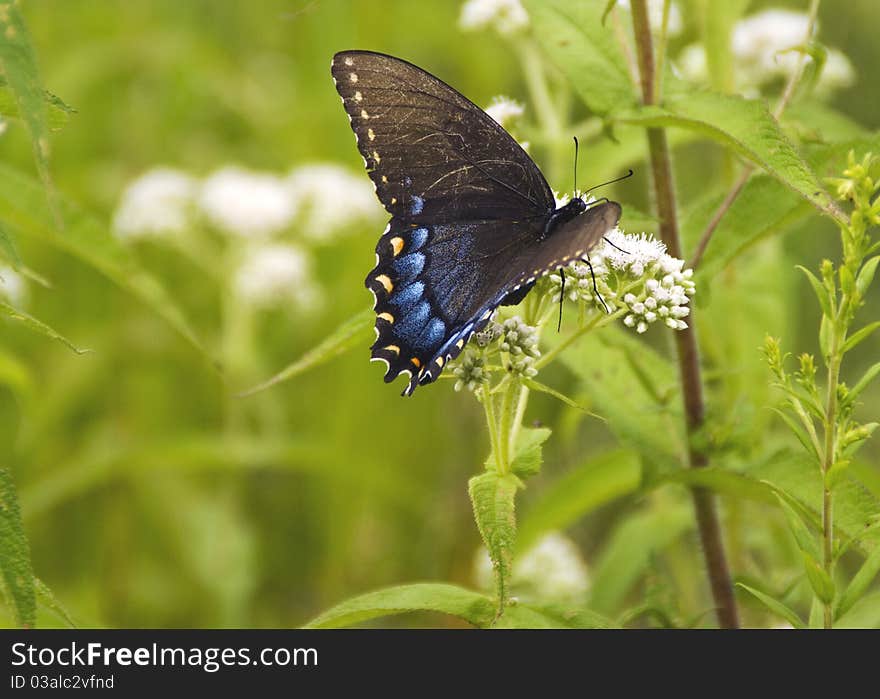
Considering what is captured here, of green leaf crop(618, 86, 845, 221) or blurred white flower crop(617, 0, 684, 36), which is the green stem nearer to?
green leaf crop(618, 86, 845, 221)

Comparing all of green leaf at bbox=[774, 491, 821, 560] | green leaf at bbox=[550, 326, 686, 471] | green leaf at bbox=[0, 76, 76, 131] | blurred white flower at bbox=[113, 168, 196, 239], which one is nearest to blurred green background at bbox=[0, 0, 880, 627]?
blurred white flower at bbox=[113, 168, 196, 239]

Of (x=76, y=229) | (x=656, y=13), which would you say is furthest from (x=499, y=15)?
(x=76, y=229)

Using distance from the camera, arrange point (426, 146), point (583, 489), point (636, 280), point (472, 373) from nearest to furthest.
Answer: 1. point (472, 373)
2. point (636, 280)
3. point (426, 146)
4. point (583, 489)

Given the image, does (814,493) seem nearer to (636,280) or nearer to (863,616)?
(863,616)

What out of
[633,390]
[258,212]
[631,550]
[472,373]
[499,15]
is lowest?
[472,373]

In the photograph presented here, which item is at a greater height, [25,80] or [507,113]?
[507,113]
